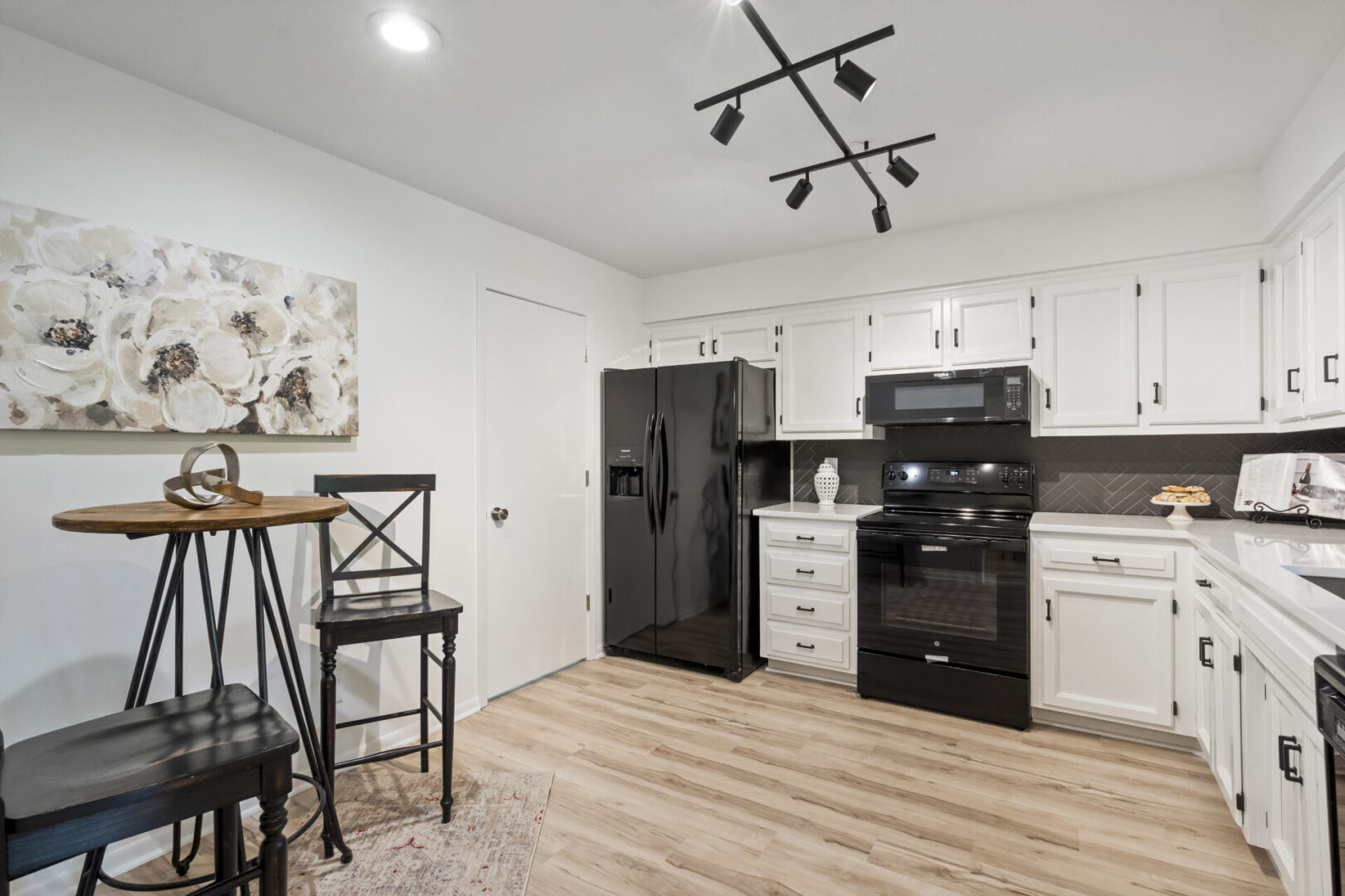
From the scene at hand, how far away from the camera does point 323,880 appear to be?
1.88 metres

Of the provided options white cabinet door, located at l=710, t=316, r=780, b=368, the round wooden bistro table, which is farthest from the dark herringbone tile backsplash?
the round wooden bistro table

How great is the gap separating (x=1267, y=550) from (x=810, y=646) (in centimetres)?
200

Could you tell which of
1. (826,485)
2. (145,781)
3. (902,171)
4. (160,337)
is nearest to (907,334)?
(826,485)

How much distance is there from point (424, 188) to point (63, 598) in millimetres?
2043

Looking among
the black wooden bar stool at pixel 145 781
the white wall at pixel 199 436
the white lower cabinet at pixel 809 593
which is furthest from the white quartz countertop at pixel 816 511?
the black wooden bar stool at pixel 145 781

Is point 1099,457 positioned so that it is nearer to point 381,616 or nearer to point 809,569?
point 809,569

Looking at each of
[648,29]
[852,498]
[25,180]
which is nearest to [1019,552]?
[852,498]

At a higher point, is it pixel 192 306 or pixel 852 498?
pixel 192 306

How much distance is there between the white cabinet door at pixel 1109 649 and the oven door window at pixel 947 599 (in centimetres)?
15

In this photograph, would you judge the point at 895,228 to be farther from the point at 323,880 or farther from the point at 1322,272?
the point at 323,880

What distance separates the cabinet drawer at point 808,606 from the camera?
339cm

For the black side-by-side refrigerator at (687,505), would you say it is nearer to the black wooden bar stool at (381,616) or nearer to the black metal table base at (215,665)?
the black wooden bar stool at (381,616)

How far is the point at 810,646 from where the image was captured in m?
3.48

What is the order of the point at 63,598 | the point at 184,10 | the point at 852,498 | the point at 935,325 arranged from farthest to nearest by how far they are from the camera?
the point at 852,498, the point at 935,325, the point at 63,598, the point at 184,10
